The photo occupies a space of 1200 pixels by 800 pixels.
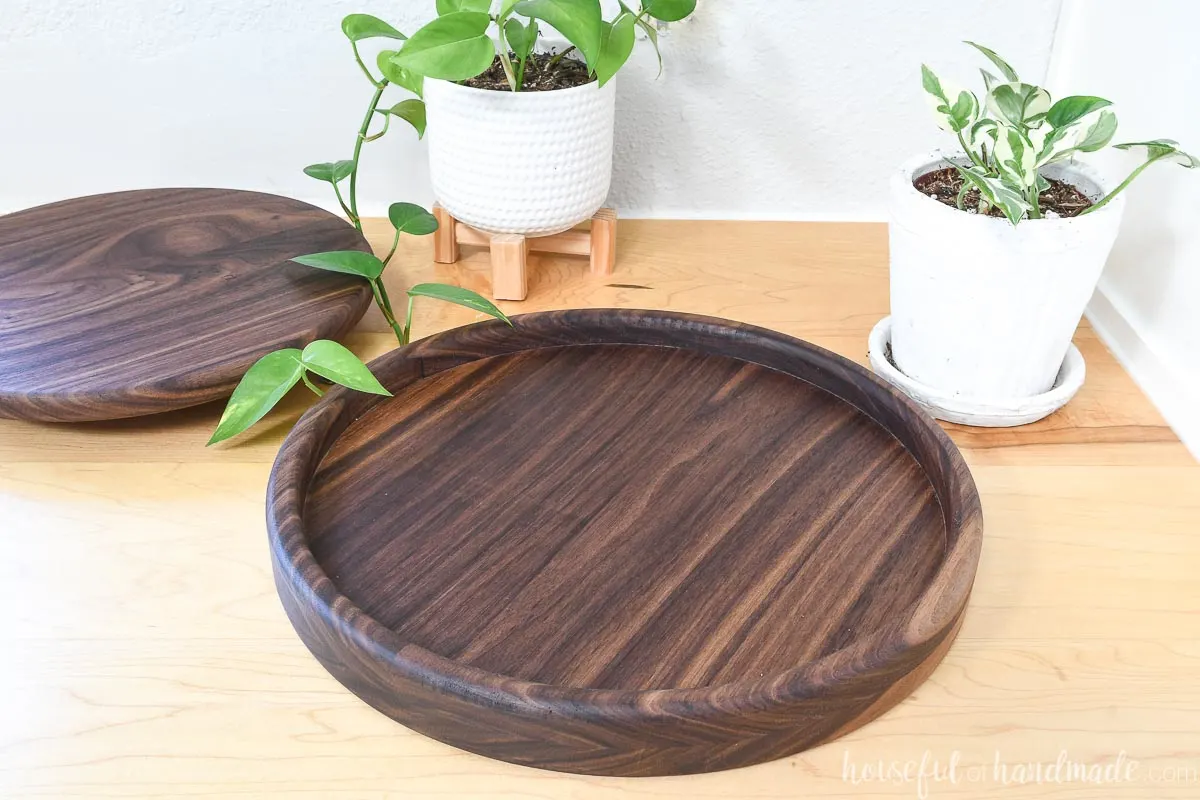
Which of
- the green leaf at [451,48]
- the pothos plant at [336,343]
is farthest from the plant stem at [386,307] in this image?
the green leaf at [451,48]

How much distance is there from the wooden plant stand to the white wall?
Answer: 56 cm

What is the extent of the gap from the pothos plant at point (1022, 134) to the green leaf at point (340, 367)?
0.51 m

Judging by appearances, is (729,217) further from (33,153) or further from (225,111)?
(33,153)

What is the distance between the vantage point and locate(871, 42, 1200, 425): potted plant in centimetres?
87

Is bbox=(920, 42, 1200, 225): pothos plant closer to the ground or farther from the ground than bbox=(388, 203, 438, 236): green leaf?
farther from the ground

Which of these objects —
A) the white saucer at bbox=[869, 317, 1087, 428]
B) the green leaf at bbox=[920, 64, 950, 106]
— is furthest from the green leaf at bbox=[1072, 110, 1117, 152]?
the white saucer at bbox=[869, 317, 1087, 428]

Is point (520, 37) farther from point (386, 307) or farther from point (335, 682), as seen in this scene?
point (335, 682)

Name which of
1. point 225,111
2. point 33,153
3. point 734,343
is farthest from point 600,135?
point 33,153

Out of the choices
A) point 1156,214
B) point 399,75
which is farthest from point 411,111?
point 1156,214

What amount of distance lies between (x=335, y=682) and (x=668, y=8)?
0.76 m

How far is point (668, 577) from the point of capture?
0.74 m

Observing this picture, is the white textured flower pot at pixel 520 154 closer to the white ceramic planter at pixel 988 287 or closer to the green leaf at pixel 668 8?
the green leaf at pixel 668 8

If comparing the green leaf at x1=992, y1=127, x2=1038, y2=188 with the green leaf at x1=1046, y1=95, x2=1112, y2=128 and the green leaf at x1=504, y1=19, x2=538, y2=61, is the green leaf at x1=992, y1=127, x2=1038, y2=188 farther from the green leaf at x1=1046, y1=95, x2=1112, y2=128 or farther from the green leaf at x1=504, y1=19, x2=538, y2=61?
the green leaf at x1=504, y1=19, x2=538, y2=61

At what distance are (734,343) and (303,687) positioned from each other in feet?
1.62
